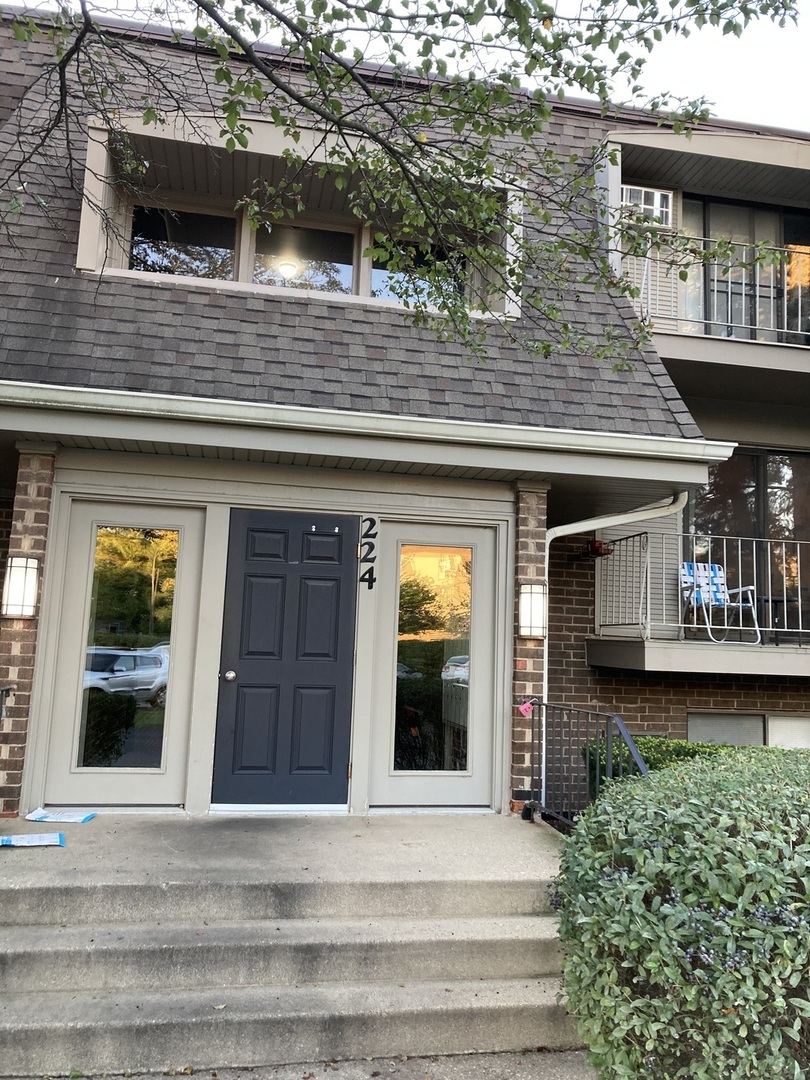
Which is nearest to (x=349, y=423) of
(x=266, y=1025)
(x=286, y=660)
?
(x=286, y=660)

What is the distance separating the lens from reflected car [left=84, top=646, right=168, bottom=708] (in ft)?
17.2

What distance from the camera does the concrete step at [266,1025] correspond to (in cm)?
301

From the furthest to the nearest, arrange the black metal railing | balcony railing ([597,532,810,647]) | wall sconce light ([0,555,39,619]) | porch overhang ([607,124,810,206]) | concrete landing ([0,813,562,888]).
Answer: porch overhang ([607,124,810,206])
balcony railing ([597,532,810,647])
wall sconce light ([0,555,39,619])
the black metal railing
concrete landing ([0,813,562,888])

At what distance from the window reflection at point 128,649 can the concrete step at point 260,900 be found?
1.55 meters

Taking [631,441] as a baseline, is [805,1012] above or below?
below

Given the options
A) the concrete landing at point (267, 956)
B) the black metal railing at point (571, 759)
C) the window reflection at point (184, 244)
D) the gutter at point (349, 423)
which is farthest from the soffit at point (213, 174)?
the concrete landing at point (267, 956)

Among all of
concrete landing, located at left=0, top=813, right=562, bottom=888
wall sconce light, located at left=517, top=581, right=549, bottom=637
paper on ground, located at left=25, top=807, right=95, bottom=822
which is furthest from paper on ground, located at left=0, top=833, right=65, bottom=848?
wall sconce light, located at left=517, top=581, right=549, bottom=637

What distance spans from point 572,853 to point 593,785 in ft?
9.03

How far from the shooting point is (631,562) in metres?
7.18

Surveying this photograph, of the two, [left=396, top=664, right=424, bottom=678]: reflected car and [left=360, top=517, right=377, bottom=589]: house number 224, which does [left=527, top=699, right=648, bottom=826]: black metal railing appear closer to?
[left=396, top=664, right=424, bottom=678]: reflected car

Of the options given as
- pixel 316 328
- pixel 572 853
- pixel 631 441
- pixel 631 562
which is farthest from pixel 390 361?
pixel 572 853

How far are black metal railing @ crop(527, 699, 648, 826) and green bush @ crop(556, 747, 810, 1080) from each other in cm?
159

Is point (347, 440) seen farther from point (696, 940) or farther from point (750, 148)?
point (750, 148)

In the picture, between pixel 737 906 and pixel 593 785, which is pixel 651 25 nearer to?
pixel 737 906
